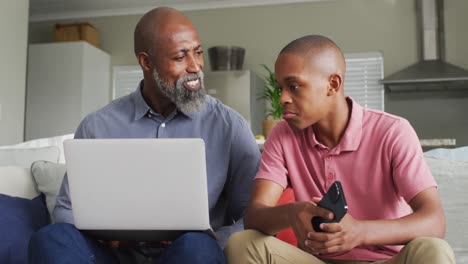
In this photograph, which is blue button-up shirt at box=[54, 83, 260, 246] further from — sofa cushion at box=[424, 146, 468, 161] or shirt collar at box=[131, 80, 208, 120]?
sofa cushion at box=[424, 146, 468, 161]

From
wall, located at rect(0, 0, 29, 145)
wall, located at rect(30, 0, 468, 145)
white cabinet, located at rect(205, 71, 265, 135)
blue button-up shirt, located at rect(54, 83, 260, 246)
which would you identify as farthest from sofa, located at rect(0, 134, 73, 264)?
wall, located at rect(30, 0, 468, 145)

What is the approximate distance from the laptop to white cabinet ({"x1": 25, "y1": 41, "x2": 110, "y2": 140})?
14.9 feet

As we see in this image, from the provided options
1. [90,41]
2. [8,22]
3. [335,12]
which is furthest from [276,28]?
[8,22]

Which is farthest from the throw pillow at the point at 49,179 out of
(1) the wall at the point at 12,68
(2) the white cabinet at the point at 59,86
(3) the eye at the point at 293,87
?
(2) the white cabinet at the point at 59,86

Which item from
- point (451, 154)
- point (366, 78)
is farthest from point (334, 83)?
point (366, 78)

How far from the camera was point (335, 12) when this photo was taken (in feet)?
18.0

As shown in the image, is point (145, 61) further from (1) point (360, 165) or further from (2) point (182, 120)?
(1) point (360, 165)

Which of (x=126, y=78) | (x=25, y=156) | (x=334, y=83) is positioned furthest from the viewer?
(x=126, y=78)

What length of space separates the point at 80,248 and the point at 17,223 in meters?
0.57

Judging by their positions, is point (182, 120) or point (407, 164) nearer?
point (407, 164)

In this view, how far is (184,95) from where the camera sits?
1.63m

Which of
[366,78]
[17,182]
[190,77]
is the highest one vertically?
[366,78]

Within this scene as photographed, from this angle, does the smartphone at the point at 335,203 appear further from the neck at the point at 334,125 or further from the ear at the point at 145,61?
the ear at the point at 145,61

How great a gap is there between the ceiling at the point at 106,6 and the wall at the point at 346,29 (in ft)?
0.23
